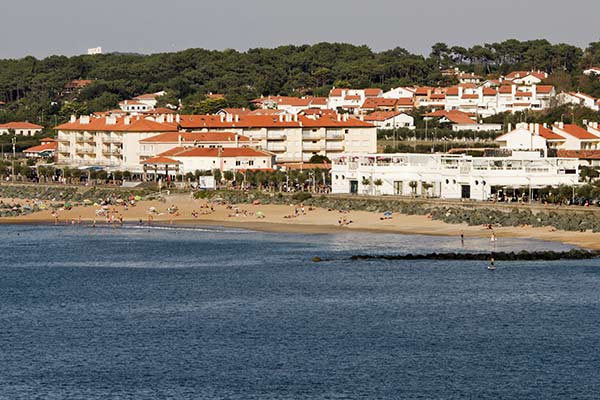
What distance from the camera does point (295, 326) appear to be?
1537 inches


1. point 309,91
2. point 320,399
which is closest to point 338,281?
point 320,399

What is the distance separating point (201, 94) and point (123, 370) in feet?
359

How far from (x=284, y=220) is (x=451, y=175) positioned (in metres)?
9.43

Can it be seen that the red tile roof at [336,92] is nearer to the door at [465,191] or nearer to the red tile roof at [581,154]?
the red tile roof at [581,154]

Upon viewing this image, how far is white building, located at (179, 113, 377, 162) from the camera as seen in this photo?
99375 mm

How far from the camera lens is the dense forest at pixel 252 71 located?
146000 mm

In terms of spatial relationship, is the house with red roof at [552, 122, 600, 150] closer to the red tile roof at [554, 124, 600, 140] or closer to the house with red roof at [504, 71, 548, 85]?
the red tile roof at [554, 124, 600, 140]

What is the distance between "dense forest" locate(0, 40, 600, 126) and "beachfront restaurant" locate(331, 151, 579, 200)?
57.6 metres

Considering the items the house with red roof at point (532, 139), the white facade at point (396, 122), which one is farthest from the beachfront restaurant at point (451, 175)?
the white facade at point (396, 122)

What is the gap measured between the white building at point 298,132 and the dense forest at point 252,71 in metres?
33.2

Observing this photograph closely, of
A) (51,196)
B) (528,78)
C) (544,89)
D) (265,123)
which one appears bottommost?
(51,196)

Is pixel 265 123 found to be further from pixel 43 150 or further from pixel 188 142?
pixel 43 150

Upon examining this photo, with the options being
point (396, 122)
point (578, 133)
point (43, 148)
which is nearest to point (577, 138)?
point (578, 133)

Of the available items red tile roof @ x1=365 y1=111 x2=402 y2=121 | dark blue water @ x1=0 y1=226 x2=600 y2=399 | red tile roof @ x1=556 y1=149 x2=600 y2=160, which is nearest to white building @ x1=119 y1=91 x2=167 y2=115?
red tile roof @ x1=365 y1=111 x2=402 y2=121
